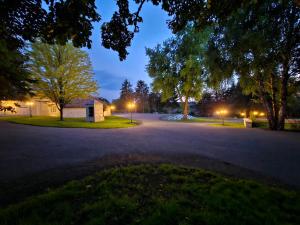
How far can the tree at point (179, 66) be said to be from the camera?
1158 inches

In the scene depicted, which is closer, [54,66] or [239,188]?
[239,188]

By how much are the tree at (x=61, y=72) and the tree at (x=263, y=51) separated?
646 inches

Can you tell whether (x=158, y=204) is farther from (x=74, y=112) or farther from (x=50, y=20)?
(x=74, y=112)

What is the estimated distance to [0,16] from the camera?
11.5ft

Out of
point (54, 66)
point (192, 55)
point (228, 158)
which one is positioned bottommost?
point (228, 158)

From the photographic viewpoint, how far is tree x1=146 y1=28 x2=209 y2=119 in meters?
29.4

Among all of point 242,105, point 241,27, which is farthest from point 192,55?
→ point 242,105

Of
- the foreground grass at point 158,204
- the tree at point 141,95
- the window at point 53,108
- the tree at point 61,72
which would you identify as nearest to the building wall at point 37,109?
the window at point 53,108

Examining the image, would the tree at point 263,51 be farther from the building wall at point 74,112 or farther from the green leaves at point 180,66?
the building wall at point 74,112

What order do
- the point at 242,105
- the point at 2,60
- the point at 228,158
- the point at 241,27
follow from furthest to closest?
the point at 242,105
the point at 241,27
the point at 228,158
the point at 2,60

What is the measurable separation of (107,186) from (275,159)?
6.60 m

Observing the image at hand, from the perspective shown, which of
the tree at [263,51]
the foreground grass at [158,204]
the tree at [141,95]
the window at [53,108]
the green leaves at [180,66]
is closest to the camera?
the foreground grass at [158,204]

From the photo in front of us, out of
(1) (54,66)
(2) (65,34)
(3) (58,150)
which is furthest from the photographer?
(1) (54,66)

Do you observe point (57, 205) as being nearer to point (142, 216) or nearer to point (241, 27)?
point (142, 216)
